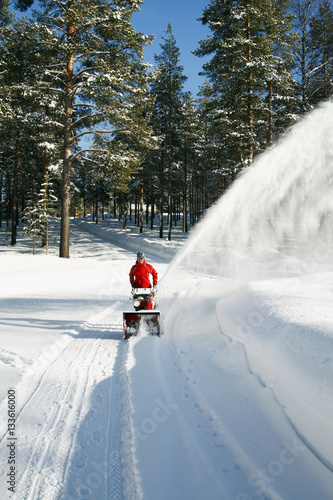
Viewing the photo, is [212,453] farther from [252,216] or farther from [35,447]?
[252,216]

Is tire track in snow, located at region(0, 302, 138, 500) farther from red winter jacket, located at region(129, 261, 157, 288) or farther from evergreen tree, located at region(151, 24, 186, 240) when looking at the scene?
evergreen tree, located at region(151, 24, 186, 240)

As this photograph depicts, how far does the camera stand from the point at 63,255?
18.5 m

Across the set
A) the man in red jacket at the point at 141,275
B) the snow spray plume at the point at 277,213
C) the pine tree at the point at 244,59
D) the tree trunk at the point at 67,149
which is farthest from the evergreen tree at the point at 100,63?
the man in red jacket at the point at 141,275

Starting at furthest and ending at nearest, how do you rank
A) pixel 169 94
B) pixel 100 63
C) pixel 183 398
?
1. pixel 169 94
2. pixel 100 63
3. pixel 183 398

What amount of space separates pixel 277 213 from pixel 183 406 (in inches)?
692

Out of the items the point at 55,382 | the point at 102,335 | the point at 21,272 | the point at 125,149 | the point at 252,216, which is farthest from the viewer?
the point at 125,149

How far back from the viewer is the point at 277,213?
62.7 ft

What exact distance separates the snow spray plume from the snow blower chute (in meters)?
1.60

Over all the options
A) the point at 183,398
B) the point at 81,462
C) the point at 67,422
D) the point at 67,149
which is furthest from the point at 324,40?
the point at 81,462

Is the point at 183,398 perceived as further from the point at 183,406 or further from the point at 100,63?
the point at 100,63

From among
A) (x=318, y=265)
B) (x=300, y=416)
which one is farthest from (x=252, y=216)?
(x=300, y=416)

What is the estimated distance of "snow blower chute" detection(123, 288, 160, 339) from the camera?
6535 mm

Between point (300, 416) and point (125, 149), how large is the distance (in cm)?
1761

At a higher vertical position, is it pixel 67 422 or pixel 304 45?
pixel 304 45
